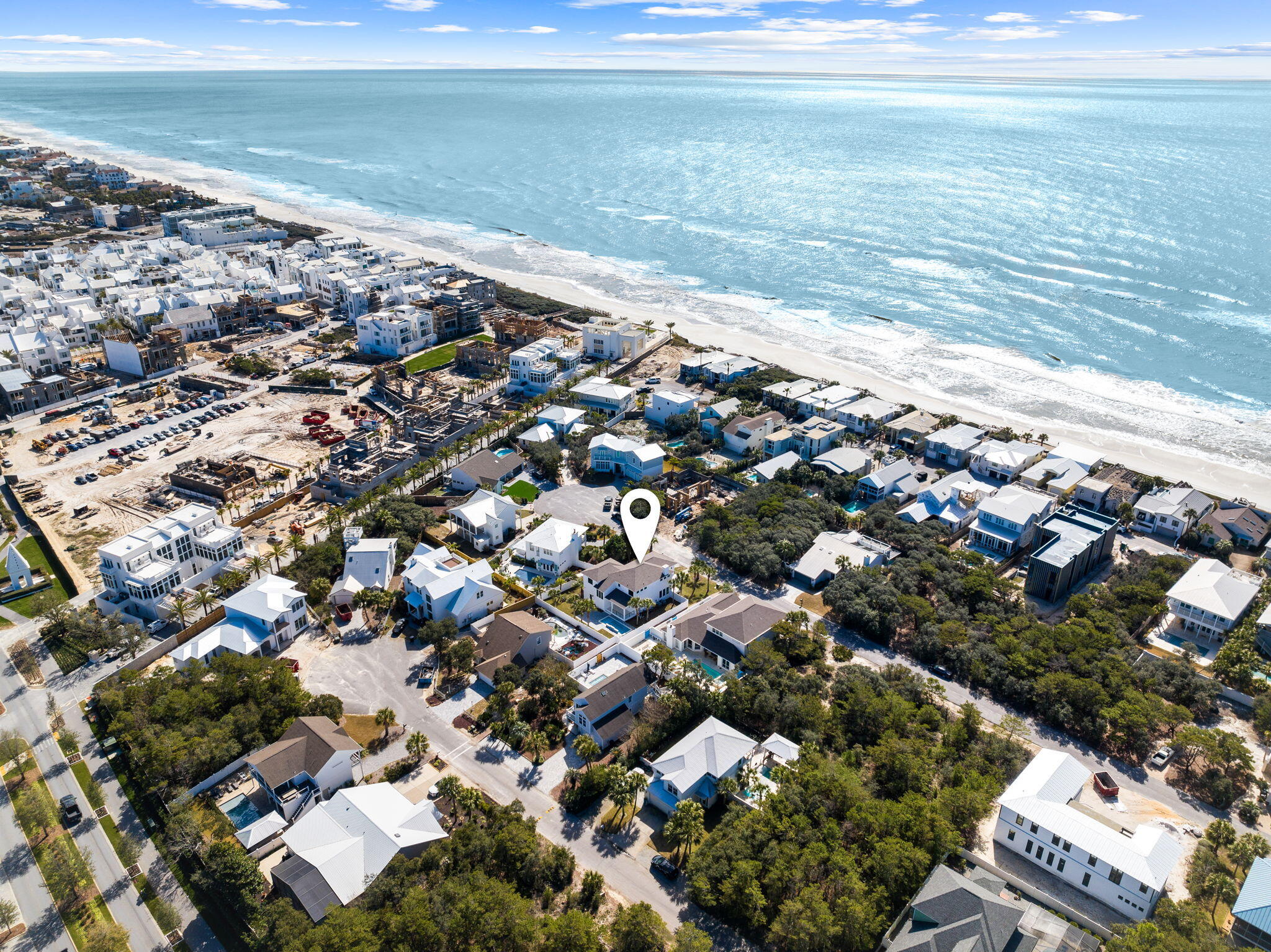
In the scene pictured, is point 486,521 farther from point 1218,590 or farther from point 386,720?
point 1218,590

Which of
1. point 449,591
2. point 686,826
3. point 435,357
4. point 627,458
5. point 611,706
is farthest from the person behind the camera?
point 435,357

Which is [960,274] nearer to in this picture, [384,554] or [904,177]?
[904,177]

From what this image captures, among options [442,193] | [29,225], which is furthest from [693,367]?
[29,225]

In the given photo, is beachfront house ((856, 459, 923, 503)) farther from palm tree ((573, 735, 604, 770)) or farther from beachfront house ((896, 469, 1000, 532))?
palm tree ((573, 735, 604, 770))

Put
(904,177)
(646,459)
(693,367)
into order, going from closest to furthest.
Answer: (646,459) → (693,367) → (904,177)

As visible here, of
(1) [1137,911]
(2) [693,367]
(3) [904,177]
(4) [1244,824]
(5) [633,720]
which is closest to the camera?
(1) [1137,911]

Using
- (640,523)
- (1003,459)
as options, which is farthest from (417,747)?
(1003,459)
